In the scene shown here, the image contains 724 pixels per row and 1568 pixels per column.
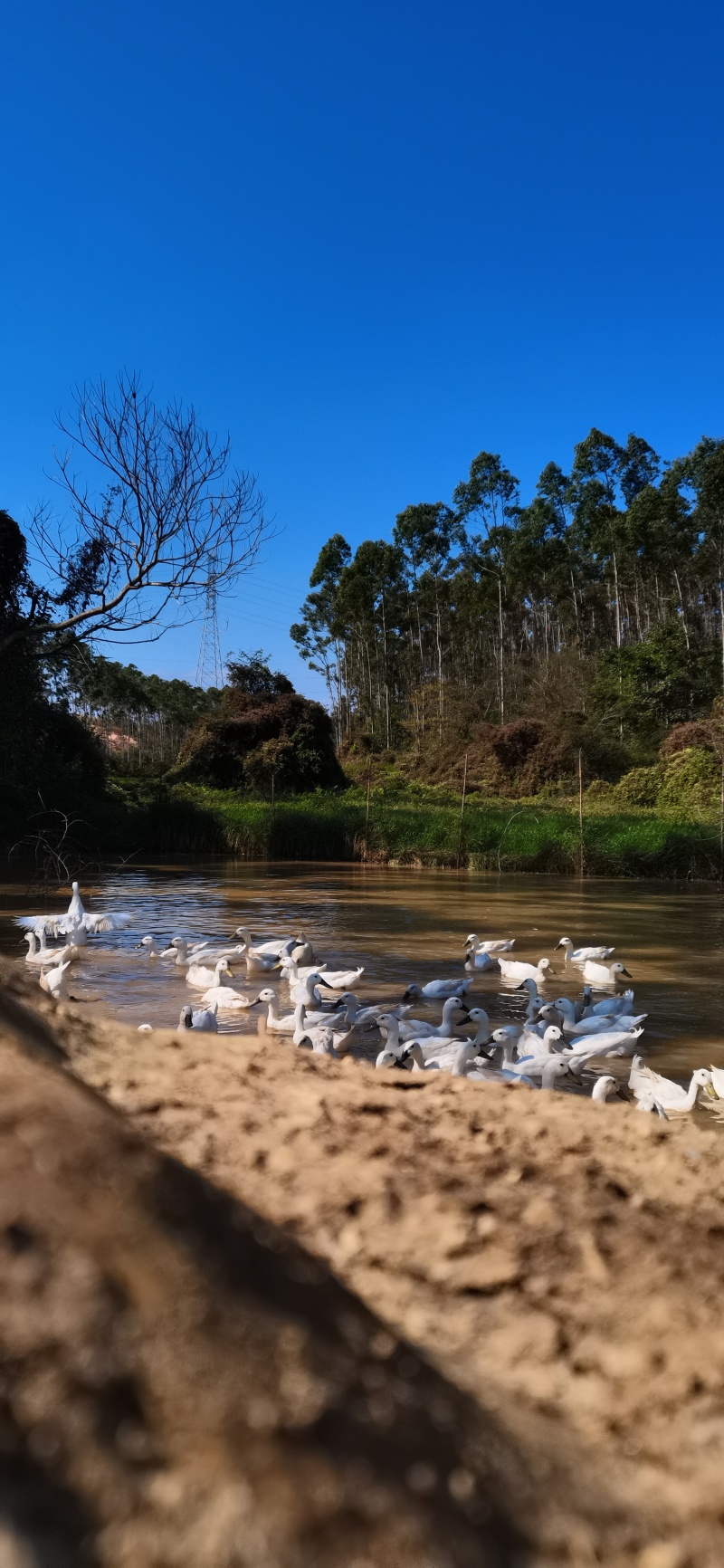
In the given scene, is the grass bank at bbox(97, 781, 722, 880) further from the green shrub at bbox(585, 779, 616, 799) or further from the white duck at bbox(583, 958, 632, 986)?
the white duck at bbox(583, 958, 632, 986)

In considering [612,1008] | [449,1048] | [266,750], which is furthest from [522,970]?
[266,750]

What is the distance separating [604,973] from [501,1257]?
33.2 ft

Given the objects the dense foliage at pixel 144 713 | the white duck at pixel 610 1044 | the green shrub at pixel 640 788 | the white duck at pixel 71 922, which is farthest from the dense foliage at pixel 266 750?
the white duck at pixel 610 1044

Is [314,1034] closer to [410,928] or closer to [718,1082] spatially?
[718,1082]

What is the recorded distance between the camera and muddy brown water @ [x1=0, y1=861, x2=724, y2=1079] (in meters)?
9.33

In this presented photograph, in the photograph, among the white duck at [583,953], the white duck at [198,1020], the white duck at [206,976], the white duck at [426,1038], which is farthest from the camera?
the white duck at [583,953]

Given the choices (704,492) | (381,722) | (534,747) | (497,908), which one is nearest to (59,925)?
(497,908)

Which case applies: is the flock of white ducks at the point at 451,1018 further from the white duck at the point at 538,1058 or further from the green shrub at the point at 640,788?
the green shrub at the point at 640,788

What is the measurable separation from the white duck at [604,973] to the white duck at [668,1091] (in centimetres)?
396

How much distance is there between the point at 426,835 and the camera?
1051 inches

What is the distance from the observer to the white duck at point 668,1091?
6.18 meters

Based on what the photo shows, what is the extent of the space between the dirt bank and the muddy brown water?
664 centimetres

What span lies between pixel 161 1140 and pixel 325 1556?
2.04ft

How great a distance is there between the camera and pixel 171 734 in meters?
78.8
